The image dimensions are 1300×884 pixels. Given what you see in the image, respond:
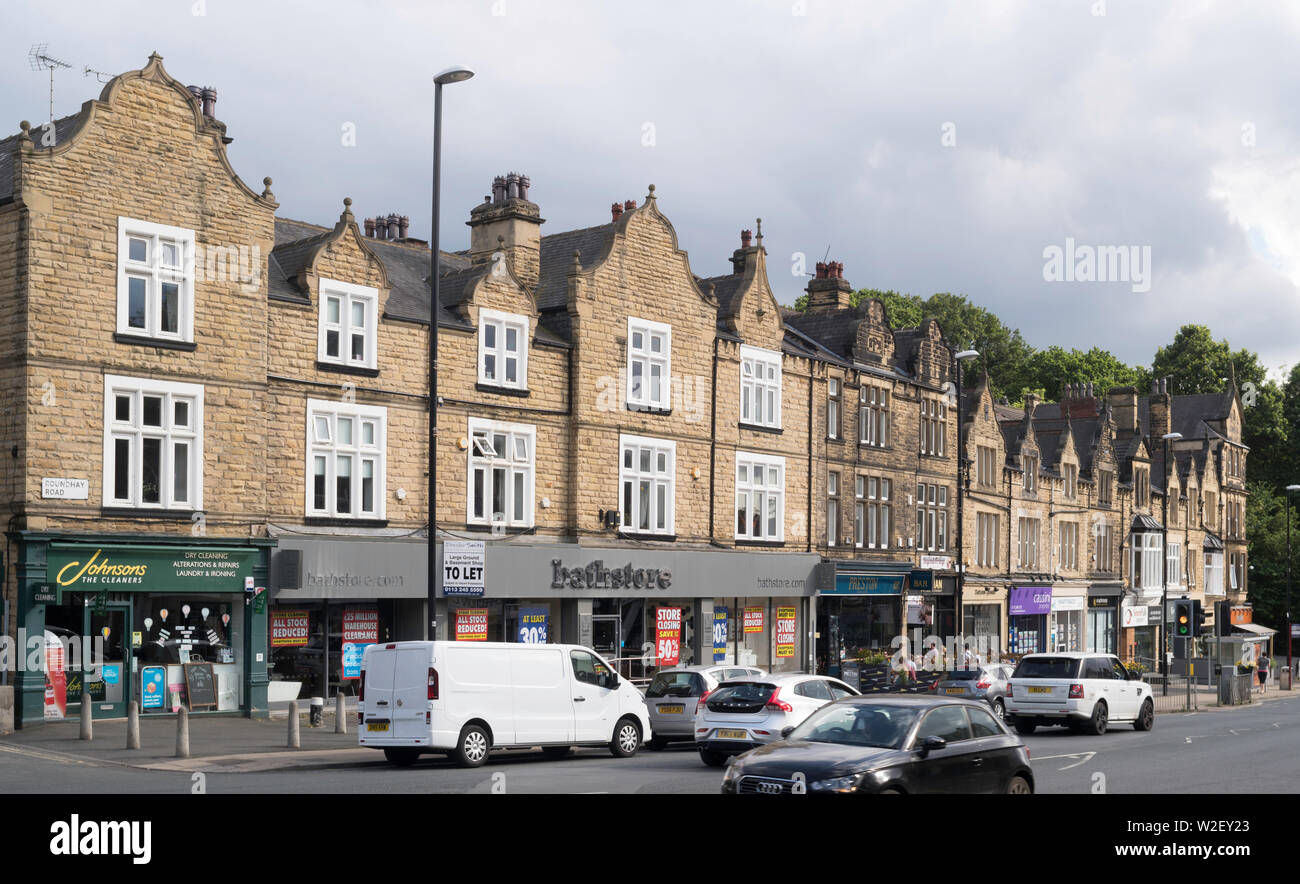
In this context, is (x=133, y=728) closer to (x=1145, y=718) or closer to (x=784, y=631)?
(x=1145, y=718)

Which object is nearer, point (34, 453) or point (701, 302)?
point (34, 453)

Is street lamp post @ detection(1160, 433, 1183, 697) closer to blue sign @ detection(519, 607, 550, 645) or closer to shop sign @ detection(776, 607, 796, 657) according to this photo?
shop sign @ detection(776, 607, 796, 657)

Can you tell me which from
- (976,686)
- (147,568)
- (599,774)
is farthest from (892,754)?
(976,686)

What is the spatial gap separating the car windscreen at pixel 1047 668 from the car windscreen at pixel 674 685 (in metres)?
8.85

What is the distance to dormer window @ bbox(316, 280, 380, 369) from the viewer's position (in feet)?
93.7

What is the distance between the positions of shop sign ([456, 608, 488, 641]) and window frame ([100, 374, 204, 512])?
6.74 meters


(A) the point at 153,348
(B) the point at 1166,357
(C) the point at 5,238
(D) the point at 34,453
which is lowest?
(D) the point at 34,453

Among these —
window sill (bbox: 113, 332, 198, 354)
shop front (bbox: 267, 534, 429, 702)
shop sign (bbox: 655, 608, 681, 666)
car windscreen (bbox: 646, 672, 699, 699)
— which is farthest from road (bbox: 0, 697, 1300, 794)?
shop sign (bbox: 655, 608, 681, 666)

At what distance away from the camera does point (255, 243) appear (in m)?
27.7

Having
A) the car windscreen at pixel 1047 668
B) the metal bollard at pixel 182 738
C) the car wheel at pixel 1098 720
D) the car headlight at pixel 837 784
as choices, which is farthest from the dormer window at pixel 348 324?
the car headlight at pixel 837 784

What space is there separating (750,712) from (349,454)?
38.1 feet

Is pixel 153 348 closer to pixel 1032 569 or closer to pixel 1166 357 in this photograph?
pixel 1032 569
